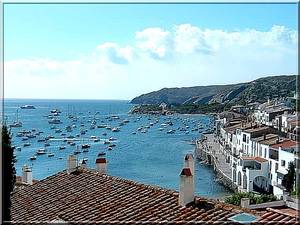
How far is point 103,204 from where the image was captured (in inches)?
195

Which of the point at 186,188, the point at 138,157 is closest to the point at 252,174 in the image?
the point at 138,157

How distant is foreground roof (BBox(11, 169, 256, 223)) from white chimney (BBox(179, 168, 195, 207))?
2.3 inches

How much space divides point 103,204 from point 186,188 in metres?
0.87

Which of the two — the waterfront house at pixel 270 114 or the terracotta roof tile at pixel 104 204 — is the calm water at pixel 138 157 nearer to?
the waterfront house at pixel 270 114

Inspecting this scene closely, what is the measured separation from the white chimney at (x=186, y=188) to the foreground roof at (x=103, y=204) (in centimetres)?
6


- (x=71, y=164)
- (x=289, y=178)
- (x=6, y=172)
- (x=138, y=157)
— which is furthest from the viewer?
(x=138, y=157)

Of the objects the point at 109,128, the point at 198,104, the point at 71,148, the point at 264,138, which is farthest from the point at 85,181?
the point at 198,104

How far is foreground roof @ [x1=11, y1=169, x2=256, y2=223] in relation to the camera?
4473mm

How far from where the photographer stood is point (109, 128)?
64.8 m

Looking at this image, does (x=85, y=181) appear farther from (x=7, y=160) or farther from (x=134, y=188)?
(x=7, y=160)

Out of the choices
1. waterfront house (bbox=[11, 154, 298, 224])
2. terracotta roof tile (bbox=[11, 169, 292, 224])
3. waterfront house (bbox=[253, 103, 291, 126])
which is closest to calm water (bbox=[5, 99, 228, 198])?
waterfront house (bbox=[253, 103, 291, 126])

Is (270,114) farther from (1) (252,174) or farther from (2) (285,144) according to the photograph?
(1) (252,174)

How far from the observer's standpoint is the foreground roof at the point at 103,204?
447cm

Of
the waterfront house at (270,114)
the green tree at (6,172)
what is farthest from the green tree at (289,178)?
the green tree at (6,172)
